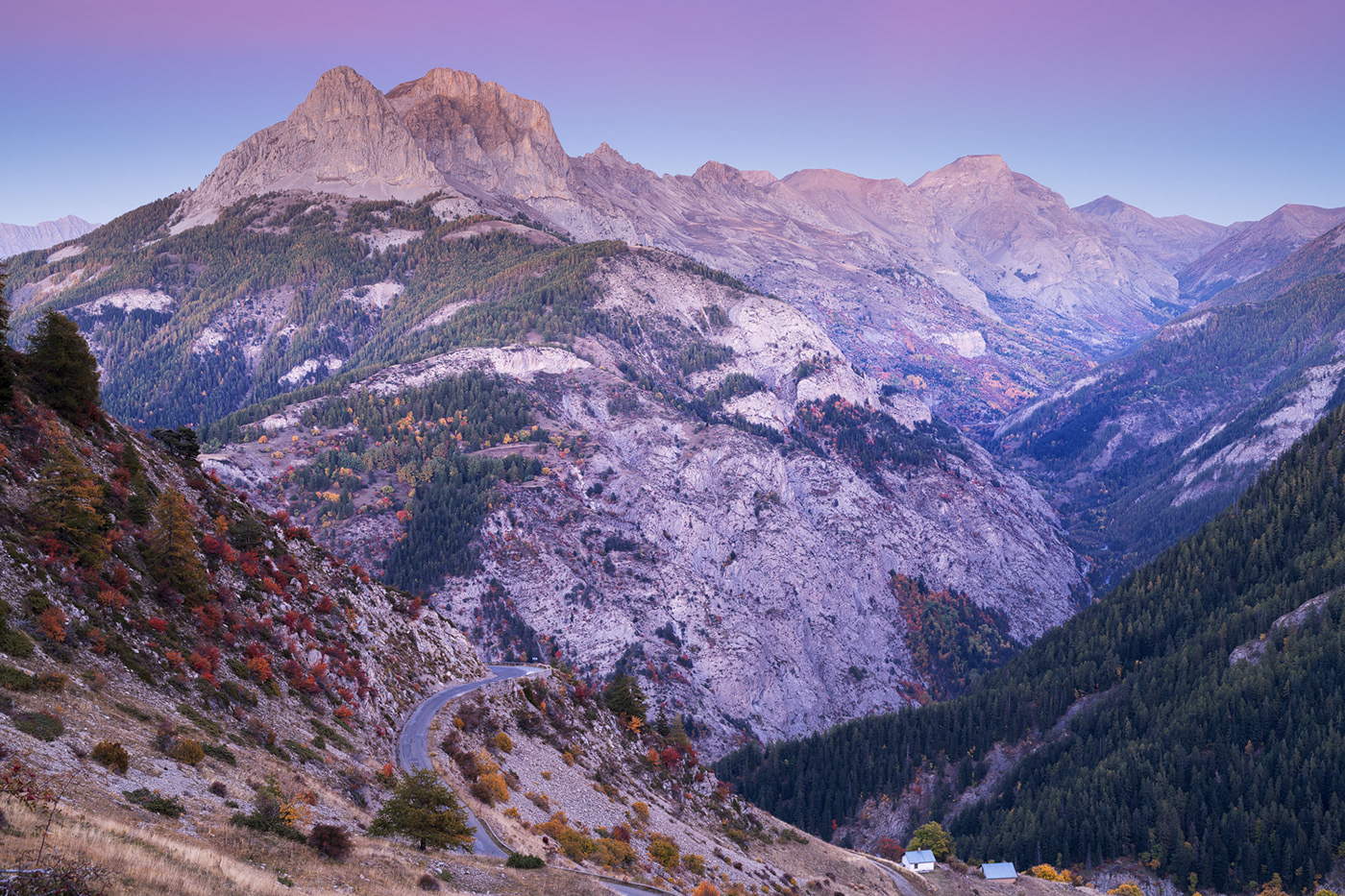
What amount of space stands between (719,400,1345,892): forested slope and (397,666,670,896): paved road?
88975mm

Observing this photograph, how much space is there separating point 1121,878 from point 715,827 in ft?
222

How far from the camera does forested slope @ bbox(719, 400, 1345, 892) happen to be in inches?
4382

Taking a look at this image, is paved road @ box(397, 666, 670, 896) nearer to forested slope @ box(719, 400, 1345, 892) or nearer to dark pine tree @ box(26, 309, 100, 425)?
dark pine tree @ box(26, 309, 100, 425)

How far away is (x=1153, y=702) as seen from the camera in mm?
140250

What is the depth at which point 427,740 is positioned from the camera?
194 feet

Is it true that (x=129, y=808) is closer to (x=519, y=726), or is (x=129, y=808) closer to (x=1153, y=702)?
(x=519, y=726)

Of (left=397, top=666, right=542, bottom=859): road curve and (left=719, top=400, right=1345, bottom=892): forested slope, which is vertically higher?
(left=397, top=666, right=542, bottom=859): road curve

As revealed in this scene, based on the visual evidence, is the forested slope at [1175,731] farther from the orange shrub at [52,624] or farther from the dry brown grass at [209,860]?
the orange shrub at [52,624]

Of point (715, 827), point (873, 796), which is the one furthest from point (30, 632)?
point (873, 796)

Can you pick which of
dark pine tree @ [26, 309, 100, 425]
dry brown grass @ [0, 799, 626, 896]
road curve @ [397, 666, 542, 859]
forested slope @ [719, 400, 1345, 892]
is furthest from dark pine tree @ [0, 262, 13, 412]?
forested slope @ [719, 400, 1345, 892]

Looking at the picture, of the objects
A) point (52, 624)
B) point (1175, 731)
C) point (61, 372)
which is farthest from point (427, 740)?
point (1175, 731)

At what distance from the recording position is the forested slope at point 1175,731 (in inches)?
4382

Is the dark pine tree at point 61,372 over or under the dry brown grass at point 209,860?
over

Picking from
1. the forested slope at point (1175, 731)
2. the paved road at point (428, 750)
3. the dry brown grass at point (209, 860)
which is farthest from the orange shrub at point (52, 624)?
the forested slope at point (1175, 731)
